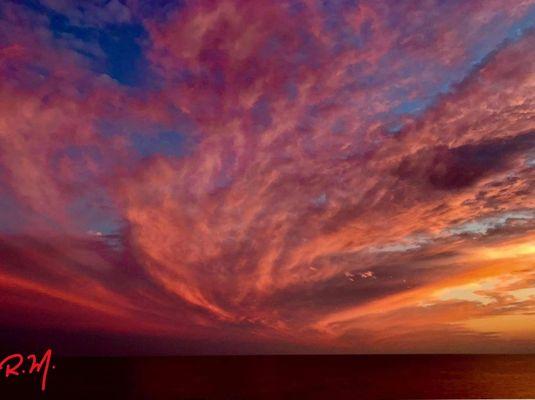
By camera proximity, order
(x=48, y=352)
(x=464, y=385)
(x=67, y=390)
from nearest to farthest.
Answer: (x=48, y=352) → (x=67, y=390) → (x=464, y=385)

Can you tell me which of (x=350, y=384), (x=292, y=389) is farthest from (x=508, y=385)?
(x=292, y=389)

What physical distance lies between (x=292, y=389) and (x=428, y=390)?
15.9 meters

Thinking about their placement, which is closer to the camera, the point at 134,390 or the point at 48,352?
the point at 48,352

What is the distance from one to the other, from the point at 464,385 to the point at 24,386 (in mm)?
55833

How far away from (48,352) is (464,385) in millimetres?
61110

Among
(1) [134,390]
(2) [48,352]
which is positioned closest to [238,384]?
(1) [134,390]

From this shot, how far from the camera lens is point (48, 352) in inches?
498

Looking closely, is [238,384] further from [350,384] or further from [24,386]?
[24,386]

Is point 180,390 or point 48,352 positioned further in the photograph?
point 180,390

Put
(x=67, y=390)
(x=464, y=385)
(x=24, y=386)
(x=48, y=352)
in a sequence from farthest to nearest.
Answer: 1. (x=464, y=385)
2. (x=24, y=386)
3. (x=67, y=390)
4. (x=48, y=352)

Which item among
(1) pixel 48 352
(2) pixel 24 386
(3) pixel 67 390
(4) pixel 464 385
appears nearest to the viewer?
(1) pixel 48 352

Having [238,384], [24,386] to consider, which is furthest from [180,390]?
[24,386]

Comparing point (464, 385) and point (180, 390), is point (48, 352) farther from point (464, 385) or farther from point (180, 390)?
point (464, 385)

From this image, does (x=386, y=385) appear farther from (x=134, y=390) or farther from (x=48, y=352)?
(x=48, y=352)
